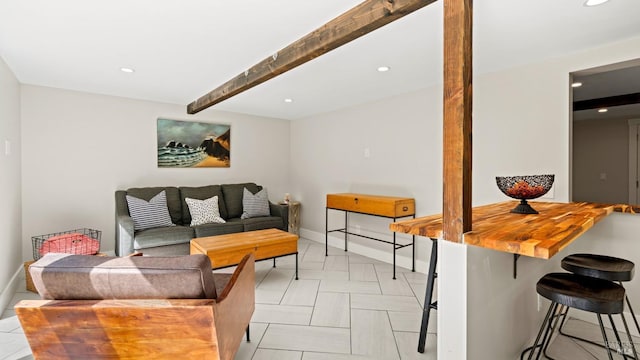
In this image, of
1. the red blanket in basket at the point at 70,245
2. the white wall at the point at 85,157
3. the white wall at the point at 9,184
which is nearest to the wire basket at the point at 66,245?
the red blanket in basket at the point at 70,245

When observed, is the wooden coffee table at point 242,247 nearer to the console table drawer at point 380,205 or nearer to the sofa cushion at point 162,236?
the sofa cushion at point 162,236

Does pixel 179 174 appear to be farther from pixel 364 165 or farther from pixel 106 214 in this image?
pixel 364 165

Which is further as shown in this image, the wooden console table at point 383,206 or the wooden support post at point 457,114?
the wooden console table at point 383,206

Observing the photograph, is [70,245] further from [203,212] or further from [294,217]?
[294,217]

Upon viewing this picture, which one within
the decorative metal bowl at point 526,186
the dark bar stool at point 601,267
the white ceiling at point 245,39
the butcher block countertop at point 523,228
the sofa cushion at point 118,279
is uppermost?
the white ceiling at point 245,39

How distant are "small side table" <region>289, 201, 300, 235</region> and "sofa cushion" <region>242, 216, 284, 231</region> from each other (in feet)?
2.76

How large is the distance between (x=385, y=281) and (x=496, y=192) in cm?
146

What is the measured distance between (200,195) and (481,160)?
3.68 meters

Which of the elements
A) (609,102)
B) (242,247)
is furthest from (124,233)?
(609,102)

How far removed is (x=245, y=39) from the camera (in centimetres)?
239

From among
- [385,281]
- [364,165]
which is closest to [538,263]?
[385,281]

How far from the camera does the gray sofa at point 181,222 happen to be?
3658 mm

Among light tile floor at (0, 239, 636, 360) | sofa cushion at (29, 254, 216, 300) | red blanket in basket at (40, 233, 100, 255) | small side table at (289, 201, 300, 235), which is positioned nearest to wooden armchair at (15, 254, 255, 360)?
sofa cushion at (29, 254, 216, 300)

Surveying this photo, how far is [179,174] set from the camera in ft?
15.9
